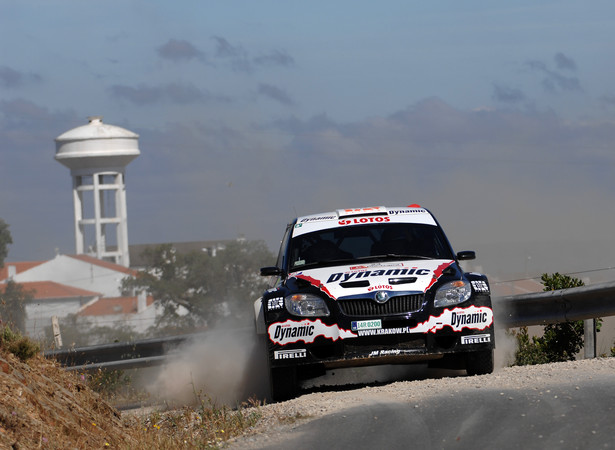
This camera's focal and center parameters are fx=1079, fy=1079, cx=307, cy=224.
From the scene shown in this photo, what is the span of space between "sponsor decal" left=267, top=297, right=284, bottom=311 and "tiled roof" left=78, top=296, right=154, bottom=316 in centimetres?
9075

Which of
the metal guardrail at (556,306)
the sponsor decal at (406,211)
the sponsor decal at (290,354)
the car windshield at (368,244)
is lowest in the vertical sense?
the sponsor decal at (290,354)

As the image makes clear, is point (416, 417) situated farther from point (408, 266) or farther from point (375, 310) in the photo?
point (408, 266)

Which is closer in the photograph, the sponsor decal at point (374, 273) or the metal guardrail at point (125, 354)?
the sponsor decal at point (374, 273)

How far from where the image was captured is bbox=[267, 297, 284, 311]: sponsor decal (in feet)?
32.7

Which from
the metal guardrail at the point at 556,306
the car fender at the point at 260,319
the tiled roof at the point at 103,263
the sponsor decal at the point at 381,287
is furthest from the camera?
the tiled roof at the point at 103,263

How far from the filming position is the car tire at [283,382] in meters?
9.91

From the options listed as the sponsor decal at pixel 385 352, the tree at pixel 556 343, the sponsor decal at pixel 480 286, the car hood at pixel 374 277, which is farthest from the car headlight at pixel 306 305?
the tree at pixel 556 343

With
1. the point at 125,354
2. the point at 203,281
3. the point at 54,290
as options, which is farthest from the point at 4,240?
the point at 125,354

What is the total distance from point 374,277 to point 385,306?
33cm

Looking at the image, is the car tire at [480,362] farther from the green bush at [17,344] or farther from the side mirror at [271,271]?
the green bush at [17,344]

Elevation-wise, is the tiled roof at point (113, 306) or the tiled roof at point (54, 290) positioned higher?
the tiled roof at point (54, 290)

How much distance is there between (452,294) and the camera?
388 inches

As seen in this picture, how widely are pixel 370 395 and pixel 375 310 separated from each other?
34.0 inches

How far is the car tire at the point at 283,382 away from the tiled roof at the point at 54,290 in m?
98.4
